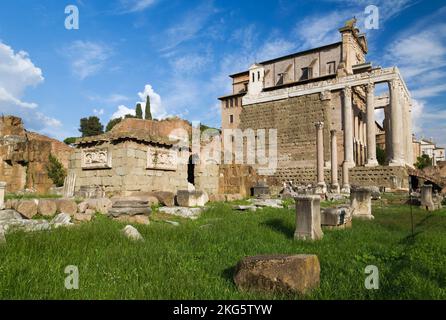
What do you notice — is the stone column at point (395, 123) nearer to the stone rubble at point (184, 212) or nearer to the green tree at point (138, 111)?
the stone rubble at point (184, 212)

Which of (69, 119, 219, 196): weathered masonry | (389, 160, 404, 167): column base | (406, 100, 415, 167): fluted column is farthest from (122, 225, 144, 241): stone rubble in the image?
(406, 100, 415, 167): fluted column

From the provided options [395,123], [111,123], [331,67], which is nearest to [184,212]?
[395,123]

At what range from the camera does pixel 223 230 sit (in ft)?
21.1

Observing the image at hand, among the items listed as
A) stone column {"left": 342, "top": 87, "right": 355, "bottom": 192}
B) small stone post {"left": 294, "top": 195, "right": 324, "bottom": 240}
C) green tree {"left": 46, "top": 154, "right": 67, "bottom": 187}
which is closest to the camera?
small stone post {"left": 294, "top": 195, "right": 324, "bottom": 240}

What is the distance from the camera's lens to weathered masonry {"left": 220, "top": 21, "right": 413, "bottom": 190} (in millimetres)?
29953

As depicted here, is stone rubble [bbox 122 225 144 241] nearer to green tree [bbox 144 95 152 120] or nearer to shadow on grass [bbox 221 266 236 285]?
shadow on grass [bbox 221 266 236 285]

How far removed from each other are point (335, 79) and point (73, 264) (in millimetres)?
33993

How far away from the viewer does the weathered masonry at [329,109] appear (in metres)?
30.0

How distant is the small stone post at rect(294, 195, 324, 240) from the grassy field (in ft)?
0.85

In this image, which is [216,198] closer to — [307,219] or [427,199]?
[307,219]

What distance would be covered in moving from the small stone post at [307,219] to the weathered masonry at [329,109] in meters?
20.8

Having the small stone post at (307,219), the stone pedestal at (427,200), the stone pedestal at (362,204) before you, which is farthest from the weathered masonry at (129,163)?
the stone pedestal at (427,200)
